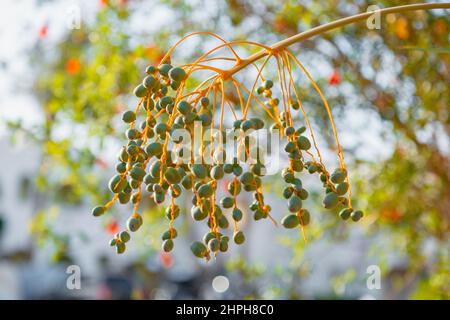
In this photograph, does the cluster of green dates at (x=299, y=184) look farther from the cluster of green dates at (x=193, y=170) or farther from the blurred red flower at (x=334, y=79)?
the blurred red flower at (x=334, y=79)

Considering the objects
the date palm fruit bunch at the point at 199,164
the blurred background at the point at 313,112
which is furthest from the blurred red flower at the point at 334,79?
the date palm fruit bunch at the point at 199,164

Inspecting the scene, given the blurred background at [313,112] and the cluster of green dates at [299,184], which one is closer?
the cluster of green dates at [299,184]

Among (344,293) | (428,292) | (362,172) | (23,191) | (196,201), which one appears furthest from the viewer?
(23,191)

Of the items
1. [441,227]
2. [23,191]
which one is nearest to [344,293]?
[441,227]

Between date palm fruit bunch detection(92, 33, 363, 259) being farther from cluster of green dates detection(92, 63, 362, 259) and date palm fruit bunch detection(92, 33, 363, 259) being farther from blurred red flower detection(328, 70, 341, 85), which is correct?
blurred red flower detection(328, 70, 341, 85)

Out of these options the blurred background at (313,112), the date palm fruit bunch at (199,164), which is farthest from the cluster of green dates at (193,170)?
the blurred background at (313,112)

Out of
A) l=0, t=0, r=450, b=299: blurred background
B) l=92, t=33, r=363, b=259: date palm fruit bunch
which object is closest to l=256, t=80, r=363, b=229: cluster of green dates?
l=92, t=33, r=363, b=259: date palm fruit bunch

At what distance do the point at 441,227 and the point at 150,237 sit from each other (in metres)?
1.08

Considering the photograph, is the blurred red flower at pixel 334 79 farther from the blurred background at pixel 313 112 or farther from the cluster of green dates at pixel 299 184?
the cluster of green dates at pixel 299 184

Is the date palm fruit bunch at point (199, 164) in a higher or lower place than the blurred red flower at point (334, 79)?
lower

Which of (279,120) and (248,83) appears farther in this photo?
(248,83)
